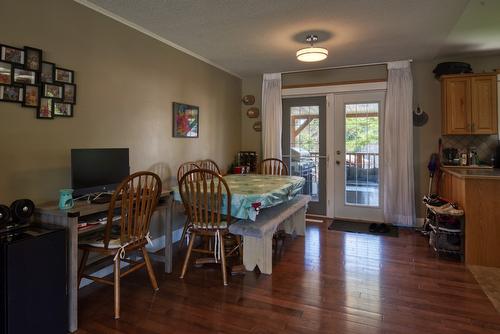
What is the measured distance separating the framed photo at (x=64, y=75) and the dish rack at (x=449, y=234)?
365cm

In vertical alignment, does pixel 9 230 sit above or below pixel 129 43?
below

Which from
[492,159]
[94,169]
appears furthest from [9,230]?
[492,159]

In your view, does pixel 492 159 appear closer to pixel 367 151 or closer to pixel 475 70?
pixel 475 70

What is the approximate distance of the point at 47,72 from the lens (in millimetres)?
2361

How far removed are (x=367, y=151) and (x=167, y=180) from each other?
2986 millimetres

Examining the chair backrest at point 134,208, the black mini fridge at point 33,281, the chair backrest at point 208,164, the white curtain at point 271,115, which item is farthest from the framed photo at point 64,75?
the white curtain at point 271,115

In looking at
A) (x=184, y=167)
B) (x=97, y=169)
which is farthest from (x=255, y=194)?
(x=184, y=167)

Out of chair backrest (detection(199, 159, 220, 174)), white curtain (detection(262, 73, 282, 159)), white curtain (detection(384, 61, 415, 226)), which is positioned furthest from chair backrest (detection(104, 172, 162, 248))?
white curtain (detection(384, 61, 415, 226))

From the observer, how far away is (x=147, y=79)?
11.1 ft

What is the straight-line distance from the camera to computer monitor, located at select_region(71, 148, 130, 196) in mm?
2355

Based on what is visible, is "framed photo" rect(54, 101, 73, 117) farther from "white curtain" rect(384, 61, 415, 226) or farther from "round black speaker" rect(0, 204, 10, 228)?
"white curtain" rect(384, 61, 415, 226)

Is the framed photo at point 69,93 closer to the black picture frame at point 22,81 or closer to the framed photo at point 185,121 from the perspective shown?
the black picture frame at point 22,81

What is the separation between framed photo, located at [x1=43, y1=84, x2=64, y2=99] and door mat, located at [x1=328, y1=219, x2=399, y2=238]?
357cm

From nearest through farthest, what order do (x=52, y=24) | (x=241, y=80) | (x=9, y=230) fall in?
(x=9, y=230) → (x=52, y=24) → (x=241, y=80)
